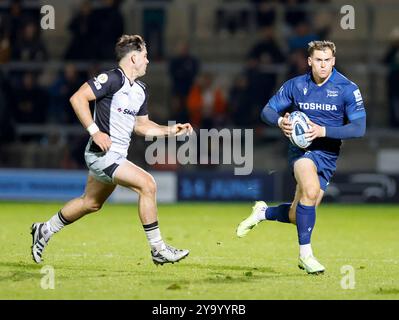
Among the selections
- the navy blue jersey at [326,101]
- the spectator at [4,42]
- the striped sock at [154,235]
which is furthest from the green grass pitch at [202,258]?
the spectator at [4,42]

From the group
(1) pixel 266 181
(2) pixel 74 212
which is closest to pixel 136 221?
(1) pixel 266 181

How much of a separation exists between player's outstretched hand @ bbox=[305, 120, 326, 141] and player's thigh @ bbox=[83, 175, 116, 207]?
1.81 metres

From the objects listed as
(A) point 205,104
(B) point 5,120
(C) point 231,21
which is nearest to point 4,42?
(B) point 5,120

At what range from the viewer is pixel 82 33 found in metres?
20.0

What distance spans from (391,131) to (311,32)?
229 cm

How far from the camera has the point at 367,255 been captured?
453 inches

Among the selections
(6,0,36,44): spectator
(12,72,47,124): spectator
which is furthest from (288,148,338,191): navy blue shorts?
(6,0,36,44): spectator

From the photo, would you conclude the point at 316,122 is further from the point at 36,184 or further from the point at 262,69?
the point at 262,69

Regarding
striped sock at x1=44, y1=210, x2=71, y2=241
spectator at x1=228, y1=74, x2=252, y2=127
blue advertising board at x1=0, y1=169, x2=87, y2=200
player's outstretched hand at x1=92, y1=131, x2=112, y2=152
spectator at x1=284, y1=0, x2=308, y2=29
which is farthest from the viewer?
spectator at x1=284, y1=0, x2=308, y2=29

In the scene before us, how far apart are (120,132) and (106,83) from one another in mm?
473

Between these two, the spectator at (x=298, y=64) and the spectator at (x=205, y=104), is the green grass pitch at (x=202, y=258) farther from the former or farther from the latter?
the spectator at (x=298, y=64)

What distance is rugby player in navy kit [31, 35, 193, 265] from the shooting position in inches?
379

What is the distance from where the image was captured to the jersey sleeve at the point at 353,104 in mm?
9930

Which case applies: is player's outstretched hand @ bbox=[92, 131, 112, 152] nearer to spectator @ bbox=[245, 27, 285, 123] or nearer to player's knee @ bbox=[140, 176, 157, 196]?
player's knee @ bbox=[140, 176, 157, 196]
